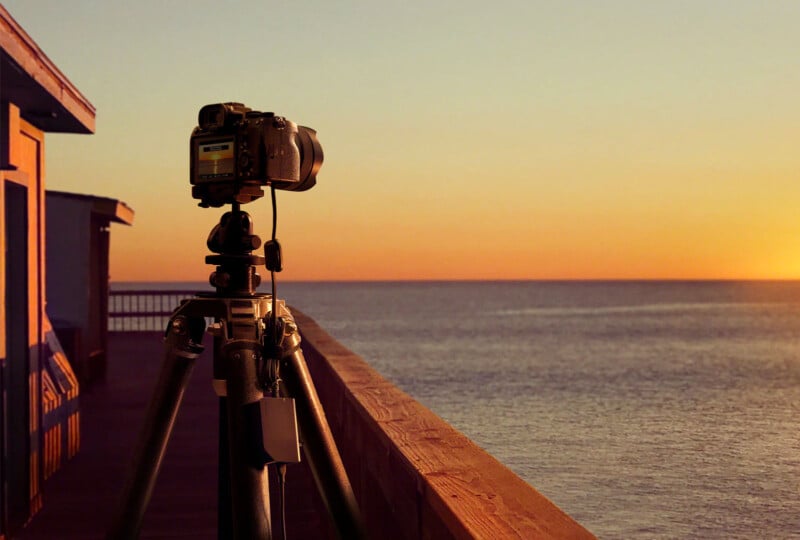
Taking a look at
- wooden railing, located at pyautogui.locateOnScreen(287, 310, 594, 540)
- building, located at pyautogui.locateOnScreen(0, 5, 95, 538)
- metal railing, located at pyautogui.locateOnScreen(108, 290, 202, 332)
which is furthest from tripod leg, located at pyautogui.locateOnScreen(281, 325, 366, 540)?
building, located at pyautogui.locateOnScreen(0, 5, 95, 538)

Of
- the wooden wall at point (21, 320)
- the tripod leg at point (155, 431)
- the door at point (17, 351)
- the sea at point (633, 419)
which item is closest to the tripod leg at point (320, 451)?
the tripod leg at point (155, 431)

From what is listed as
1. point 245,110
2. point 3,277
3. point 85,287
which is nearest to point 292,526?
point 3,277

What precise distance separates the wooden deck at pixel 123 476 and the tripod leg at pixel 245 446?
2771 millimetres

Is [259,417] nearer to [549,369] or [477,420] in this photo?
[477,420]

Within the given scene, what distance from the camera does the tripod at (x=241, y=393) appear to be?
97.3 inches

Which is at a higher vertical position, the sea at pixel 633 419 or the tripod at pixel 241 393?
the tripod at pixel 241 393

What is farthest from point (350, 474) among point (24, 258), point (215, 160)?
point (24, 258)

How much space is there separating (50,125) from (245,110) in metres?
4.18

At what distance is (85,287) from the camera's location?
1141cm

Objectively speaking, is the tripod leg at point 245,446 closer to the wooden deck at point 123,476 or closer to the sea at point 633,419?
the wooden deck at point 123,476

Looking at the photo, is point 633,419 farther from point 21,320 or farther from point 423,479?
point 423,479

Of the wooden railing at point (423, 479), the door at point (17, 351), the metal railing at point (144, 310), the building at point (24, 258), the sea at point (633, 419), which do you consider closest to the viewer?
the wooden railing at point (423, 479)

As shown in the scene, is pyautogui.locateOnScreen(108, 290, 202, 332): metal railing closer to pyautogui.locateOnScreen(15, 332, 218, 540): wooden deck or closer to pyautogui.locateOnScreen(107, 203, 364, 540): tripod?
pyautogui.locateOnScreen(107, 203, 364, 540): tripod

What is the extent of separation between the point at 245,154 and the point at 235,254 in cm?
30
